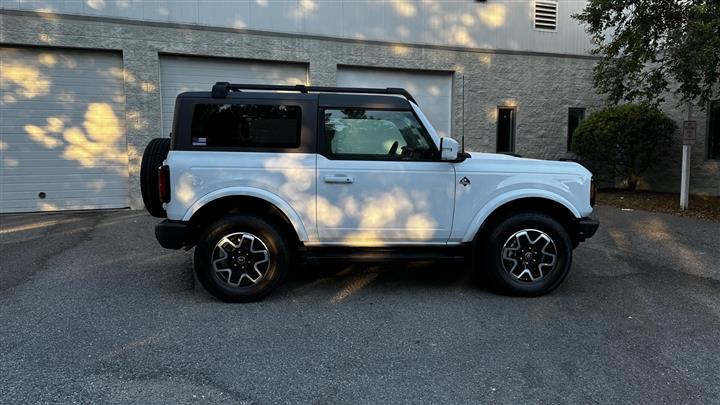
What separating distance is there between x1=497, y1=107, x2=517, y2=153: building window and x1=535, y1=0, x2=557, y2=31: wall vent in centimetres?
229

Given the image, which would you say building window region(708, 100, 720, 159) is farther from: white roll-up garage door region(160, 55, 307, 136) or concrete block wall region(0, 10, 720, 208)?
white roll-up garage door region(160, 55, 307, 136)

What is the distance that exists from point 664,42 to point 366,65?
6.11 meters

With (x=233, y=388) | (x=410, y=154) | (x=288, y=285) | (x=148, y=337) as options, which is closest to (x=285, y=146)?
(x=410, y=154)

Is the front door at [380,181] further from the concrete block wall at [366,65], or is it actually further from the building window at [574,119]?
the building window at [574,119]

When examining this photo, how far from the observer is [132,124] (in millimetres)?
10656

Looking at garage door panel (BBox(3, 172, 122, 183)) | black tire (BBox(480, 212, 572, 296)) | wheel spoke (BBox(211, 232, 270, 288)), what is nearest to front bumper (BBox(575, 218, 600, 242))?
black tire (BBox(480, 212, 572, 296))

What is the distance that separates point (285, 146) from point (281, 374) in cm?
220

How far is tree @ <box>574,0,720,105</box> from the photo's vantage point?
788 centimetres

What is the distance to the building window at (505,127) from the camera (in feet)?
43.7

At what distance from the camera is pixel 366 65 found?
39.4 ft

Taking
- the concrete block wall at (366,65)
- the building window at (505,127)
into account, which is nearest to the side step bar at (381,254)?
the concrete block wall at (366,65)

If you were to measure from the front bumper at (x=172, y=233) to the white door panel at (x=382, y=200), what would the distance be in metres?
1.27

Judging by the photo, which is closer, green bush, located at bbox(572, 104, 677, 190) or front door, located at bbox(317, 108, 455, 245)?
front door, located at bbox(317, 108, 455, 245)

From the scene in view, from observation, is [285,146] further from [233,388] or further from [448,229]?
[233,388]
